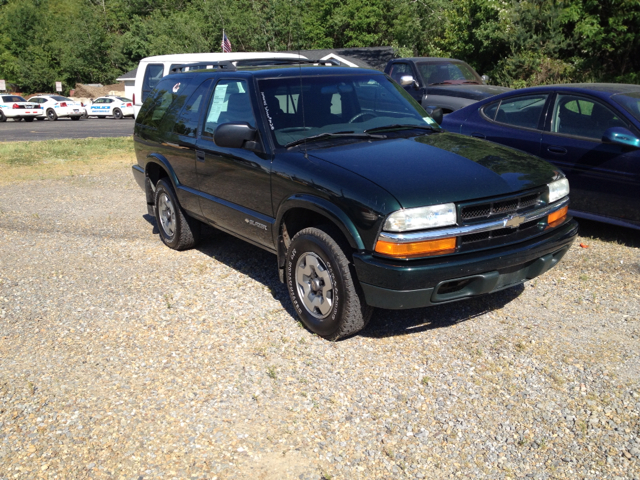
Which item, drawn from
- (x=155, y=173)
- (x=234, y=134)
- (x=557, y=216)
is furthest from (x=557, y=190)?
(x=155, y=173)

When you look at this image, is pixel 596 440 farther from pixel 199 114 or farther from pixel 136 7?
pixel 136 7

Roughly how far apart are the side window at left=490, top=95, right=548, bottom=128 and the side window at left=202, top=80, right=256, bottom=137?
3562 mm

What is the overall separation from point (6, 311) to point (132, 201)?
448 cm

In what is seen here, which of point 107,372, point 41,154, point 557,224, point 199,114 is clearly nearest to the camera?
point 107,372

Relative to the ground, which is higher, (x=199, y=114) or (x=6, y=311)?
(x=199, y=114)

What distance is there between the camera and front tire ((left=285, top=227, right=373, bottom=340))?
13.1 ft

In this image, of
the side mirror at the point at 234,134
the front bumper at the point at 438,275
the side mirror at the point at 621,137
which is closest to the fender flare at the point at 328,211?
the front bumper at the point at 438,275

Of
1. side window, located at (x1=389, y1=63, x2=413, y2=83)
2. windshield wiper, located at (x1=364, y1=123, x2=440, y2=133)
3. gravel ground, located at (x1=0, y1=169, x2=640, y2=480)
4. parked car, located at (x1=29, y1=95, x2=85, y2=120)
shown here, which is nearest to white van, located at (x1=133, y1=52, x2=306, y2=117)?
side window, located at (x1=389, y1=63, x2=413, y2=83)

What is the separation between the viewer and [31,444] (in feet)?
10.6

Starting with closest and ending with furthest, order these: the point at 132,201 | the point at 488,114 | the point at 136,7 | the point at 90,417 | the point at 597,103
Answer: the point at 90,417 → the point at 597,103 → the point at 488,114 → the point at 132,201 → the point at 136,7

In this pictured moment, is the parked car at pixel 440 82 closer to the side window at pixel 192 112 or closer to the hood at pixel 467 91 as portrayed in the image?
the hood at pixel 467 91

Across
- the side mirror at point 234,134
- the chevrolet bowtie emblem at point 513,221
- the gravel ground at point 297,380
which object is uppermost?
the side mirror at point 234,134

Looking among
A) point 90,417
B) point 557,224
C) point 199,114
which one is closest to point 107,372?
point 90,417

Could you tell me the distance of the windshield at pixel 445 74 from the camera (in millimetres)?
12531
